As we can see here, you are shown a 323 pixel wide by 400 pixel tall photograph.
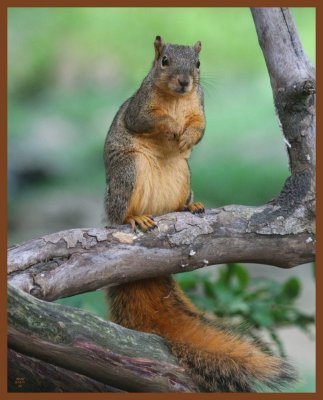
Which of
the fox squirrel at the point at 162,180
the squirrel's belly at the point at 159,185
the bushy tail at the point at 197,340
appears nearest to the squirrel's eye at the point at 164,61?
the fox squirrel at the point at 162,180

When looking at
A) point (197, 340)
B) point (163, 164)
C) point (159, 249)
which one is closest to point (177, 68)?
point (163, 164)

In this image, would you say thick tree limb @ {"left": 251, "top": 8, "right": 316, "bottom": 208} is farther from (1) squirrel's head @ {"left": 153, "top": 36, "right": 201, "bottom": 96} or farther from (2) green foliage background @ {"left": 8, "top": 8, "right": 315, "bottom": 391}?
(2) green foliage background @ {"left": 8, "top": 8, "right": 315, "bottom": 391}

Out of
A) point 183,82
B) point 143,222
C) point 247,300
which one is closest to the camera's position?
point 143,222

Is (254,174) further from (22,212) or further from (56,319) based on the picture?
(56,319)

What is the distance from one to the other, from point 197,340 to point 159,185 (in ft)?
1.40

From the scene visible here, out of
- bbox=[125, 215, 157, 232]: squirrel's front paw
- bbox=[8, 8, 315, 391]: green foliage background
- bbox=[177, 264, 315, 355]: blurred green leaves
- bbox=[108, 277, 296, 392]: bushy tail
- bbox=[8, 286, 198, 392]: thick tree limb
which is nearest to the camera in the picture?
bbox=[8, 286, 198, 392]: thick tree limb

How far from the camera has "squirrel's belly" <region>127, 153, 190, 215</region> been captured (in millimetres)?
1886

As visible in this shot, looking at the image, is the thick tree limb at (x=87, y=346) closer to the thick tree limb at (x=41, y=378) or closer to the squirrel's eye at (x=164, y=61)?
the thick tree limb at (x=41, y=378)

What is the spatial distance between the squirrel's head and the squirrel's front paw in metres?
0.34

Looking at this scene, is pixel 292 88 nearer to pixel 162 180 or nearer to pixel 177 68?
pixel 177 68

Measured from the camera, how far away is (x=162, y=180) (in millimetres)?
1911

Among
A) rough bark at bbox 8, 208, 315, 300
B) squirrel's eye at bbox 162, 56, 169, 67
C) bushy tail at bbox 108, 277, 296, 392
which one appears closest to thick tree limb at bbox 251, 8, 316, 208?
rough bark at bbox 8, 208, 315, 300

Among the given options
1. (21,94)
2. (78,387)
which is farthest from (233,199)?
(78,387)

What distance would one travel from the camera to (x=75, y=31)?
4074 millimetres
